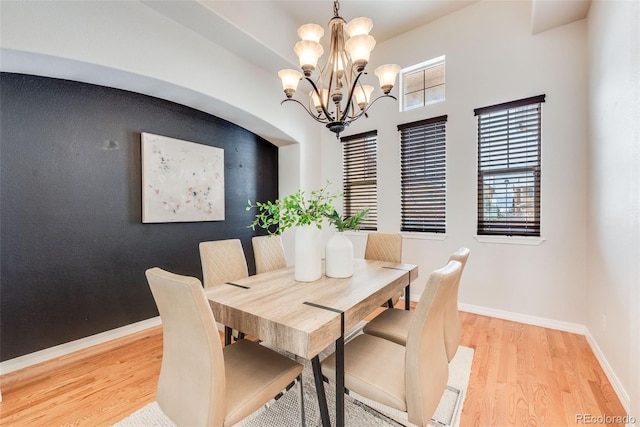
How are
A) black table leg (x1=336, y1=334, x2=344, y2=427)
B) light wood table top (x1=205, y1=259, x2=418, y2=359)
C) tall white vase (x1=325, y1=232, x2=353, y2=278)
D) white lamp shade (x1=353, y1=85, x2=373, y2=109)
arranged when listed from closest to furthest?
1. light wood table top (x1=205, y1=259, x2=418, y2=359)
2. black table leg (x1=336, y1=334, x2=344, y2=427)
3. tall white vase (x1=325, y1=232, x2=353, y2=278)
4. white lamp shade (x1=353, y1=85, x2=373, y2=109)

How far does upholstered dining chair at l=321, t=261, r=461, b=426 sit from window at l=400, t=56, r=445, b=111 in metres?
3.06

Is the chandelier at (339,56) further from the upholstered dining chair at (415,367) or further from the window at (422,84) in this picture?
the window at (422,84)

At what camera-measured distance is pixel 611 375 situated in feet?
6.48

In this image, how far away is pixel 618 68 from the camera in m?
1.91

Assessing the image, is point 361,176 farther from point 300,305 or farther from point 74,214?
point 74,214

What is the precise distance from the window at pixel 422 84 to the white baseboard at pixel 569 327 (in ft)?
8.83

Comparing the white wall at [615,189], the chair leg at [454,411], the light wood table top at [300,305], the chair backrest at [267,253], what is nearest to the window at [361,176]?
the chair backrest at [267,253]

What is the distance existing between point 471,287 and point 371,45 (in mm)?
2928

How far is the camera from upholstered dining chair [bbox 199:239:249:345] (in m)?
2.22

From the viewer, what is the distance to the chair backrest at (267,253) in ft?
8.39

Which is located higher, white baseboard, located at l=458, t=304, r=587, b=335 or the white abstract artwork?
the white abstract artwork

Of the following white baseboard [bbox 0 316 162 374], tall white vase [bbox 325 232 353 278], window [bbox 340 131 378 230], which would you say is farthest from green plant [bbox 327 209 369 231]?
white baseboard [bbox 0 316 162 374]

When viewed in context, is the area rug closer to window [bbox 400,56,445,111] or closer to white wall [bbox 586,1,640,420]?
white wall [bbox 586,1,640,420]

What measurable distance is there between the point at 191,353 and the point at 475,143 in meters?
3.52
